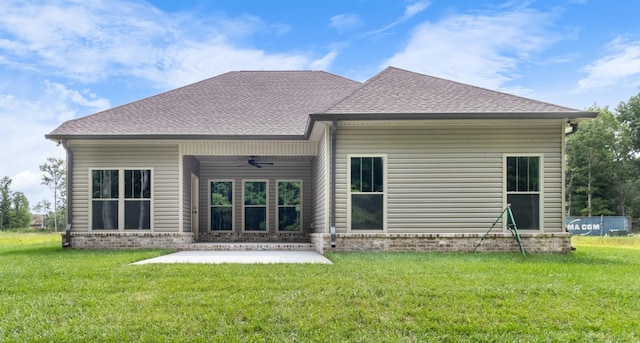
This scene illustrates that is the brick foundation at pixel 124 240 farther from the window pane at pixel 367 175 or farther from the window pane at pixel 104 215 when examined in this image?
the window pane at pixel 367 175

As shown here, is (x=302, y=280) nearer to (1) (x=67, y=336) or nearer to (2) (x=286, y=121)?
(1) (x=67, y=336)

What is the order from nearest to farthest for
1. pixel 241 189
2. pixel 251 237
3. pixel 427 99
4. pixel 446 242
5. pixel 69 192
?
pixel 446 242
pixel 427 99
pixel 69 192
pixel 251 237
pixel 241 189

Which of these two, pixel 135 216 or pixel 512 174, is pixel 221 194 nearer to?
pixel 135 216

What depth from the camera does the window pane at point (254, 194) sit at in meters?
14.4

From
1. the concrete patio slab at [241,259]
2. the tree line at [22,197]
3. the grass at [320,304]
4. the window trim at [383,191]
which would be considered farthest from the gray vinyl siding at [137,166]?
the tree line at [22,197]

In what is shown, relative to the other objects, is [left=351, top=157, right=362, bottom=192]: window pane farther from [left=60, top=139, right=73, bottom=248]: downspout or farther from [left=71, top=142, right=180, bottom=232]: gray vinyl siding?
[left=60, top=139, right=73, bottom=248]: downspout

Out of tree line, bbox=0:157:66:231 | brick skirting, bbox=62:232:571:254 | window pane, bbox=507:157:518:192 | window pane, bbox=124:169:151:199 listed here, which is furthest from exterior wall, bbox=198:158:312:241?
tree line, bbox=0:157:66:231

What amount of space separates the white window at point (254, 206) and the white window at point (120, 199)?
3454 mm

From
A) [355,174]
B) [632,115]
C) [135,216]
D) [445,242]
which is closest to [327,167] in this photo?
[355,174]

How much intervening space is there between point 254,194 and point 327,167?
5.18 metres

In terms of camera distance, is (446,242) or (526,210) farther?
(526,210)

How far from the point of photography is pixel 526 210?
986 centimetres

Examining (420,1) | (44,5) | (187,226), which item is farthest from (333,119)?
(44,5)

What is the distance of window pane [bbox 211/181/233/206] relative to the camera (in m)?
14.3
